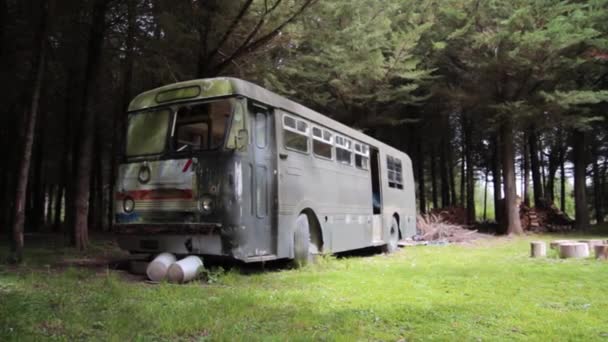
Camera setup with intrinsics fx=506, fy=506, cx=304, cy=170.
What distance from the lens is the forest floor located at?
4.82m

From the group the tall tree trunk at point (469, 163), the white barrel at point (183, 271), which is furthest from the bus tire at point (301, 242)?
the tall tree trunk at point (469, 163)

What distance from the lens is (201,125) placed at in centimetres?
834

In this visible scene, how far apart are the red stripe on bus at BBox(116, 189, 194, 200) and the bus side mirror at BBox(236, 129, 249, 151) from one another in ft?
3.45

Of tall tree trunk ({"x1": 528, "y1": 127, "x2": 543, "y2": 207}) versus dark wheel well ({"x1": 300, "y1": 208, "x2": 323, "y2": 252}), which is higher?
tall tree trunk ({"x1": 528, "y1": 127, "x2": 543, "y2": 207})

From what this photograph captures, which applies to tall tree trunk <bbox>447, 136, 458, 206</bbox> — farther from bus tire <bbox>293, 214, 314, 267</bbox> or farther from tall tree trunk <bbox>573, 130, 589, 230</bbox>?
bus tire <bbox>293, 214, 314, 267</bbox>

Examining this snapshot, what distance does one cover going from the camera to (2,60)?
14.2 meters

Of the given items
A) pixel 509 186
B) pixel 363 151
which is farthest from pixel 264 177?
pixel 509 186

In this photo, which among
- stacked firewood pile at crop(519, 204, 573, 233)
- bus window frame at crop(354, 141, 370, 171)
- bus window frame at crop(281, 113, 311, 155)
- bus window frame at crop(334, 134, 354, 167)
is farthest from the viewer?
stacked firewood pile at crop(519, 204, 573, 233)

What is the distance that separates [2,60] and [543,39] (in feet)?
55.2

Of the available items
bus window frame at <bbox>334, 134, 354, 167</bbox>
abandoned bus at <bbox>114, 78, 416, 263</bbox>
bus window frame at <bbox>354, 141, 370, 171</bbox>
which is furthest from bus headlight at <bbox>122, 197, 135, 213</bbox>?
bus window frame at <bbox>354, 141, 370, 171</bbox>

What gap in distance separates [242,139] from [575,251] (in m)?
8.27

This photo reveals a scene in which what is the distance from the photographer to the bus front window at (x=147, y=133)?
8.43 metres

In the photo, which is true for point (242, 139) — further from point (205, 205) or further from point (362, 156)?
point (362, 156)

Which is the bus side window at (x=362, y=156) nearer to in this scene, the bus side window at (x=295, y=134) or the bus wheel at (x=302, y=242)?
the bus side window at (x=295, y=134)
